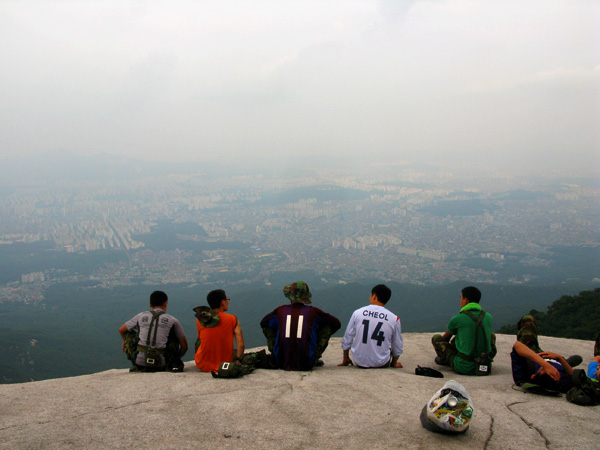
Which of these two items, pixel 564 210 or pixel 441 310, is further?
pixel 564 210

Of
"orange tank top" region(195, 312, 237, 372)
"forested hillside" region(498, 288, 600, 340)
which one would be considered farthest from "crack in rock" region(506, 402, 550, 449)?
"forested hillside" region(498, 288, 600, 340)

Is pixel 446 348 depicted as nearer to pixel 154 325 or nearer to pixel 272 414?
pixel 272 414

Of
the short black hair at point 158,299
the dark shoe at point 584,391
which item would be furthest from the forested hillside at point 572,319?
the short black hair at point 158,299

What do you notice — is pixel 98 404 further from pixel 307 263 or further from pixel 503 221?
pixel 503 221

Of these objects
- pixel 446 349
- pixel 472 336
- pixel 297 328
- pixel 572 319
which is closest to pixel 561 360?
pixel 472 336

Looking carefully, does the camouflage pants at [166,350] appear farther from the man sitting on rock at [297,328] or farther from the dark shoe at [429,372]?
the dark shoe at [429,372]

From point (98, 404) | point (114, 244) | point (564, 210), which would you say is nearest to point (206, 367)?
point (98, 404)

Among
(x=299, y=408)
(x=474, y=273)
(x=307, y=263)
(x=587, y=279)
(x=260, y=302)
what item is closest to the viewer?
(x=299, y=408)
